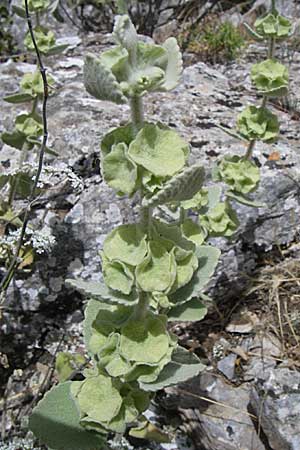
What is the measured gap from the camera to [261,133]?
1.99 m

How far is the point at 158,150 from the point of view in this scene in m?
1.02

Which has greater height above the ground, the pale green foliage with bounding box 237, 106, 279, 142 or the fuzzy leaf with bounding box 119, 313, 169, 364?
the fuzzy leaf with bounding box 119, 313, 169, 364

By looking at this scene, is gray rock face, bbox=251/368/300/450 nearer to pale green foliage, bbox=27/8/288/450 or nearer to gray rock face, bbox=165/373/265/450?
gray rock face, bbox=165/373/265/450

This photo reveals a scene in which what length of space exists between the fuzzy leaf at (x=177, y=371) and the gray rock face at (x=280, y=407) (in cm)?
66

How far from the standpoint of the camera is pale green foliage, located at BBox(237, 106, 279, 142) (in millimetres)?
1992

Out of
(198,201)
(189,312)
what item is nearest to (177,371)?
(189,312)

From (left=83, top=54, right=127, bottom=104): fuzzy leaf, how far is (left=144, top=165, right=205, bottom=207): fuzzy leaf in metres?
0.16

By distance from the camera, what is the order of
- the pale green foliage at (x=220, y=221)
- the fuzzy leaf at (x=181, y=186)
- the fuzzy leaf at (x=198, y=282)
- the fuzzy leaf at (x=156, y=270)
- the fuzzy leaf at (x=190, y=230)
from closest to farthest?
the fuzzy leaf at (x=181, y=186), the fuzzy leaf at (x=156, y=270), the fuzzy leaf at (x=198, y=282), the fuzzy leaf at (x=190, y=230), the pale green foliage at (x=220, y=221)

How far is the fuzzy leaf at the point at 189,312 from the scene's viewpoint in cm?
132

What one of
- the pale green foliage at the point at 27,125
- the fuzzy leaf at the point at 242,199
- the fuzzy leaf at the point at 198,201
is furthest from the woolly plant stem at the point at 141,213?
the pale green foliage at the point at 27,125

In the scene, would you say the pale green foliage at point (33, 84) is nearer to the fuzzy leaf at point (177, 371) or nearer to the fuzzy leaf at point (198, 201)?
the fuzzy leaf at point (198, 201)

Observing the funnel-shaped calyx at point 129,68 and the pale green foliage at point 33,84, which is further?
the pale green foliage at point 33,84

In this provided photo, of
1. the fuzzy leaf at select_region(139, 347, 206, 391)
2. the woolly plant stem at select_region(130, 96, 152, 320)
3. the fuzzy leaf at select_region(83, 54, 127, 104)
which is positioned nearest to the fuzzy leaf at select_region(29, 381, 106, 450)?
the fuzzy leaf at select_region(139, 347, 206, 391)

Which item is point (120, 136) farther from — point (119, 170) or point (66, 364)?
point (66, 364)
